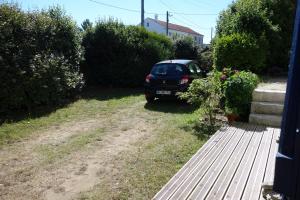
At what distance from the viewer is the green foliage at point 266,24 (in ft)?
38.1

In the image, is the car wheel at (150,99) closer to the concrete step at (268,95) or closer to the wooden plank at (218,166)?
the concrete step at (268,95)

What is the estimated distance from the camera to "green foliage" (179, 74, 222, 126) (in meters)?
7.89

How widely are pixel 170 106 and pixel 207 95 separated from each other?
126 inches

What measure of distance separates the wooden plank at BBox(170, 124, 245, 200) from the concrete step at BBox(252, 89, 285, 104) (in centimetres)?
230

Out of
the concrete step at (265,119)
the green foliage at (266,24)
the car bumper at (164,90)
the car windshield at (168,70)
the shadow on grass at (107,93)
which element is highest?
the green foliage at (266,24)

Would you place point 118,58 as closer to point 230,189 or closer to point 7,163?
point 7,163

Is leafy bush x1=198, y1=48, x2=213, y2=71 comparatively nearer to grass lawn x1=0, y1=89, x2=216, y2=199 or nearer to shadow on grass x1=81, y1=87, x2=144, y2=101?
shadow on grass x1=81, y1=87, x2=144, y2=101

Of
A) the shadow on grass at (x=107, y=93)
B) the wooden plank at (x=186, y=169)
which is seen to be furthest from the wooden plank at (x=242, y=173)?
the shadow on grass at (x=107, y=93)

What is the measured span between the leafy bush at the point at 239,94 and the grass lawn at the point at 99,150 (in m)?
1.08

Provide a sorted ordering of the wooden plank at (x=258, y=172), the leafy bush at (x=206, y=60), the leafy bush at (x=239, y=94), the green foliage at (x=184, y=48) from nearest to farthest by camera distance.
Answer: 1. the wooden plank at (x=258, y=172)
2. the leafy bush at (x=239, y=94)
3. the leafy bush at (x=206, y=60)
4. the green foliage at (x=184, y=48)

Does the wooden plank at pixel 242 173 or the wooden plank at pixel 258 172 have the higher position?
the wooden plank at pixel 258 172

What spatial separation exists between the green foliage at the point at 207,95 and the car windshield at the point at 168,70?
110 inches

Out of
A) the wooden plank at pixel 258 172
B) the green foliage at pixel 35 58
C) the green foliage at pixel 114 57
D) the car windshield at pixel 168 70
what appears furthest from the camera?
the green foliage at pixel 114 57

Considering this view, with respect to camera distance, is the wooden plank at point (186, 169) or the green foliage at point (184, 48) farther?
the green foliage at point (184, 48)
